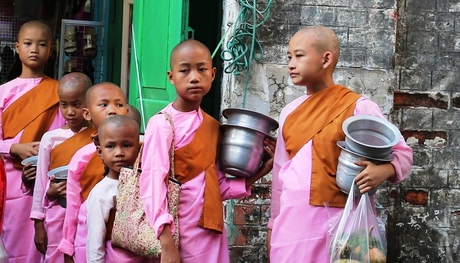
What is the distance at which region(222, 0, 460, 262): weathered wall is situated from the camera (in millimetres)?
5965

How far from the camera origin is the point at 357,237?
405 cm

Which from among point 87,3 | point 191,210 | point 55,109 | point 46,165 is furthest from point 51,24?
point 191,210

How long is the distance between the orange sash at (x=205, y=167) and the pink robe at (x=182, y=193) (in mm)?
25

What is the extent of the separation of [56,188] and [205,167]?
1.04 metres

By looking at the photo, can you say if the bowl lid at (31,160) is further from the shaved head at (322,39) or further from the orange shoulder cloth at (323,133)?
the shaved head at (322,39)

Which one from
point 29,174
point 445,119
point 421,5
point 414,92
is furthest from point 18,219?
point 421,5

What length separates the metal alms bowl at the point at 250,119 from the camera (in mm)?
4539

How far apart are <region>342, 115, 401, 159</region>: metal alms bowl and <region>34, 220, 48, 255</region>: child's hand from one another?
7.12ft

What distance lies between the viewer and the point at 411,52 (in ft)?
20.2

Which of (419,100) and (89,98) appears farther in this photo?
(419,100)

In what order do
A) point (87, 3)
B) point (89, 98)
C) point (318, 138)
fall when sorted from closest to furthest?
point (318, 138)
point (89, 98)
point (87, 3)

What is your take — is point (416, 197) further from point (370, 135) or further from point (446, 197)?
point (370, 135)

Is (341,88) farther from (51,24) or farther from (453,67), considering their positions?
(51,24)

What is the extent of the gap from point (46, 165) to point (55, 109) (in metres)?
0.68
